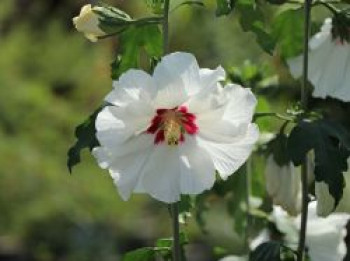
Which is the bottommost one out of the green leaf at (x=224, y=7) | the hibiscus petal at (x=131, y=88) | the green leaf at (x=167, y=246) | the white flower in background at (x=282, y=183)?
the green leaf at (x=167, y=246)

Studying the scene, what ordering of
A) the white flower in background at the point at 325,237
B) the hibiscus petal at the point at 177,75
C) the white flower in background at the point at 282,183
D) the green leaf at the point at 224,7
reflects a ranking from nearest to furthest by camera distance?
the hibiscus petal at the point at 177,75 < the green leaf at the point at 224,7 < the white flower in background at the point at 282,183 < the white flower in background at the point at 325,237

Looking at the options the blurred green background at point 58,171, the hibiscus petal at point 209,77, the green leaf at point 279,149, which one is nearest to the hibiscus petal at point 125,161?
the hibiscus petal at point 209,77


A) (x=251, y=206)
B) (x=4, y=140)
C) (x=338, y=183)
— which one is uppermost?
(x=338, y=183)

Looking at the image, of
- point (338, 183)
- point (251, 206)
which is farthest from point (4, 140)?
point (338, 183)

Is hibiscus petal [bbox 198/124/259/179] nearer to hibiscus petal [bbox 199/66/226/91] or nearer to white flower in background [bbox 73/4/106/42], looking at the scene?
hibiscus petal [bbox 199/66/226/91]

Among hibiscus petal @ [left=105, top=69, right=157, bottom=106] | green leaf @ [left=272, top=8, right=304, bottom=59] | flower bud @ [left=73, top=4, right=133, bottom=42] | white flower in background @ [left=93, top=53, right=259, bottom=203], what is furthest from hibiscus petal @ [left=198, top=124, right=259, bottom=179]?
green leaf @ [left=272, top=8, right=304, bottom=59]

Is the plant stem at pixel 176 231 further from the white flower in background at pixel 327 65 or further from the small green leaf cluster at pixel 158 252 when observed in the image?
the white flower in background at pixel 327 65

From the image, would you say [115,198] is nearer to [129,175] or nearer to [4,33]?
[4,33]
